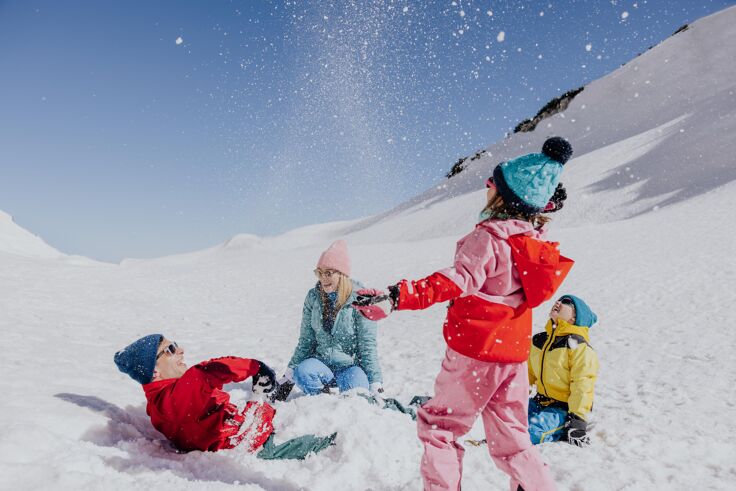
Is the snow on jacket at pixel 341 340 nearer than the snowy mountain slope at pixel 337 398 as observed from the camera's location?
No

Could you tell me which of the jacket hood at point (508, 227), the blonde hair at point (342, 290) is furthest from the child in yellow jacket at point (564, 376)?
the jacket hood at point (508, 227)

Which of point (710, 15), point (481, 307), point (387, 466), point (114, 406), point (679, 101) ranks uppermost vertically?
point (710, 15)

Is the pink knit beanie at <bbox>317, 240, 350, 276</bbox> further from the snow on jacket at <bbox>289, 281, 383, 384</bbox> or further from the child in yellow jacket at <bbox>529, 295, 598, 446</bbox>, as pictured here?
the child in yellow jacket at <bbox>529, 295, 598, 446</bbox>

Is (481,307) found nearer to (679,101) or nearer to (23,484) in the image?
(23,484)

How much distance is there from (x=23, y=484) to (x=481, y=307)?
6.52 ft

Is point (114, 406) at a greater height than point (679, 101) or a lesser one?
lesser

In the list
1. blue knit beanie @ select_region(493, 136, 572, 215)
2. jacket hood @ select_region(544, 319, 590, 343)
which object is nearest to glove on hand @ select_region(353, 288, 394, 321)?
blue knit beanie @ select_region(493, 136, 572, 215)

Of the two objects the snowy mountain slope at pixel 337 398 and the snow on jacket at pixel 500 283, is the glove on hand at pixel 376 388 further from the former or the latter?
the snow on jacket at pixel 500 283

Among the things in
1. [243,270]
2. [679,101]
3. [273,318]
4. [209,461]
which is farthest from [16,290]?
[679,101]

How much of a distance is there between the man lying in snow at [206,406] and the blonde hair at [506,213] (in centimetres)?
160

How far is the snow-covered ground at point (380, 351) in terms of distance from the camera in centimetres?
257

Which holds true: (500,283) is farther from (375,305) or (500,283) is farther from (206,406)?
(206,406)

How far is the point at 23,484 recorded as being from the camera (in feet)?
6.05

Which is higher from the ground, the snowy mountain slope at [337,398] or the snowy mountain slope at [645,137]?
the snowy mountain slope at [645,137]
